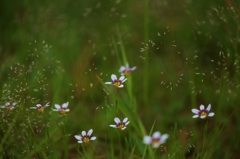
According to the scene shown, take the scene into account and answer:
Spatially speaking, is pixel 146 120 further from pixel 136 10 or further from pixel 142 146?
pixel 136 10

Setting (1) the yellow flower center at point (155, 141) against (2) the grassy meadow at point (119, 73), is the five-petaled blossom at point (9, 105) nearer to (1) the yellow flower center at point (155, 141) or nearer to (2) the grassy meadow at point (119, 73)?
(2) the grassy meadow at point (119, 73)

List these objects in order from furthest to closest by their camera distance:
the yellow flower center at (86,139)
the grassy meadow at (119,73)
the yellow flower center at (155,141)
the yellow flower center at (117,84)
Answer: the grassy meadow at (119,73), the yellow flower center at (117,84), the yellow flower center at (86,139), the yellow flower center at (155,141)

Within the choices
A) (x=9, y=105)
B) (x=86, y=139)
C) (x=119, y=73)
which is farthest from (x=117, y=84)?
(x=119, y=73)

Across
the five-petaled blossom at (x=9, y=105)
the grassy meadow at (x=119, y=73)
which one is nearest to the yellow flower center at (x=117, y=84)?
the grassy meadow at (x=119, y=73)

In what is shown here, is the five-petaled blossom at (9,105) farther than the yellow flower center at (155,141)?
Yes

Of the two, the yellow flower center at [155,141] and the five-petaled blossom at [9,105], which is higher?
the yellow flower center at [155,141]

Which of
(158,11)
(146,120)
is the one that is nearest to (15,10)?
(158,11)

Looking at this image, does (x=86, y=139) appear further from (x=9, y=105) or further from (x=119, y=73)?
(x=119, y=73)

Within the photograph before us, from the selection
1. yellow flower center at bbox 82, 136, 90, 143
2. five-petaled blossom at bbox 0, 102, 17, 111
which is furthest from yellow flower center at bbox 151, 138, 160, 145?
five-petaled blossom at bbox 0, 102, 17, 111
